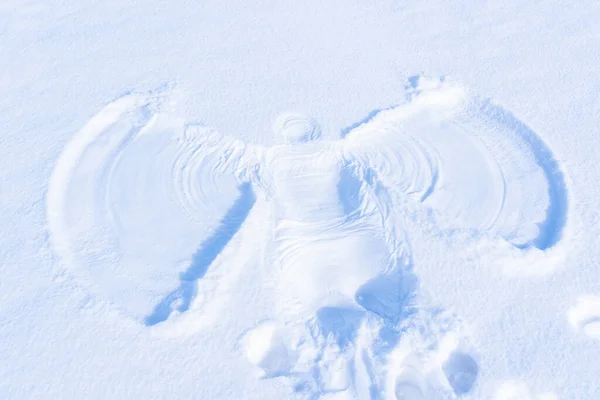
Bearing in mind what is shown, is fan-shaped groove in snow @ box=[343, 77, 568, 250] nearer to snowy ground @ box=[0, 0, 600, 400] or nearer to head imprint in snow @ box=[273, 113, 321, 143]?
snowy ground @ box=[0, 0, 600, 400]

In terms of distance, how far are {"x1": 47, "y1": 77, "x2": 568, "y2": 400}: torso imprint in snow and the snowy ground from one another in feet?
0.04

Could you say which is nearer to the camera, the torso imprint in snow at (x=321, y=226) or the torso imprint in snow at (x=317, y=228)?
the torso imprint in snow at (x=321, y=226)

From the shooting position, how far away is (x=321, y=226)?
290 cm

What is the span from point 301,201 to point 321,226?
20 cm

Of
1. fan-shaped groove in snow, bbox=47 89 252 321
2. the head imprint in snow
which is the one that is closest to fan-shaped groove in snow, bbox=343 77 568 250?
the head imprint in snow

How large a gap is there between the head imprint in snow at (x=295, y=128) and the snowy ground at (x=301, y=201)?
1 centimetres

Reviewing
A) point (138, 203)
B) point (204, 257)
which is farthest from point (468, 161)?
point (138, 203)

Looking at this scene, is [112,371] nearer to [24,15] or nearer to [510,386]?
[510,386]

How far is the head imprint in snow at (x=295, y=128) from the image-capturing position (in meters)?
3.30

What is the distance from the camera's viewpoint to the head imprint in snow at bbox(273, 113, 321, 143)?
3303 mm

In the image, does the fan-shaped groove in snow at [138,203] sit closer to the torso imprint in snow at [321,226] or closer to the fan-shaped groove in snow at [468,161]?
the torso imprint in snow at [321,226]

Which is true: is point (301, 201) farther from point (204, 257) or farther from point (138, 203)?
point (138, 203)

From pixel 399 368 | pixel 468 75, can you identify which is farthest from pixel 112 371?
pixel 468 75

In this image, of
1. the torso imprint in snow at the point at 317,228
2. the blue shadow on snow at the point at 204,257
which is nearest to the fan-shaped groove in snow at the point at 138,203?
the blue shadow on snow at the point at 204,257
